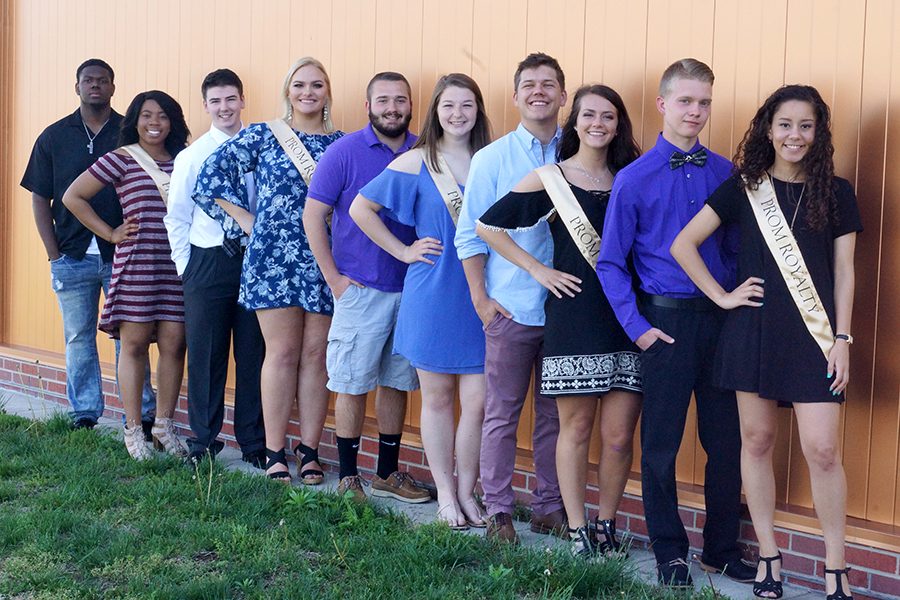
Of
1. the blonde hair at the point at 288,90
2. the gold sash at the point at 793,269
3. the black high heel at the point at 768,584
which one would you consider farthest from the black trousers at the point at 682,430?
the blonde hair at the point at 288,90

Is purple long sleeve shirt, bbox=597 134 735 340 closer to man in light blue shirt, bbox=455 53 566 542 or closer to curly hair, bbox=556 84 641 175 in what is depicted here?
curly hair, bbox=556 84 641 175

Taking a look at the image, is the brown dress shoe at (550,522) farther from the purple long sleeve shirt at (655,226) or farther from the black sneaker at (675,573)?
the purple long sleeve shirt at (655,226)

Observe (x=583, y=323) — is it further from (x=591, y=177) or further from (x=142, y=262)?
(x=142, y=262)

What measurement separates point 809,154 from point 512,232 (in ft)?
3.93

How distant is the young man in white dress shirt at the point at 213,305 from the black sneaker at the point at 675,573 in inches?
97.2

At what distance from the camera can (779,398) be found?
3.81 m

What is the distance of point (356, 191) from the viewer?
203 inches

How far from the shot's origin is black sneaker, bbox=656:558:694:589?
3.98 meters

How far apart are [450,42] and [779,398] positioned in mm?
2605

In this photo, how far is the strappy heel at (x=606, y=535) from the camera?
4.35 m

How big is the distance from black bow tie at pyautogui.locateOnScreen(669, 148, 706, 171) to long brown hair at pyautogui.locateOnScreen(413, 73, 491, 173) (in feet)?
3.28

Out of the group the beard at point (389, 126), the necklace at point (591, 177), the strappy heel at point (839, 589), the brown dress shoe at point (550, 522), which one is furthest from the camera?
the beard at point (389, 126)

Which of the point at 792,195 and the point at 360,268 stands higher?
the point at 792,195

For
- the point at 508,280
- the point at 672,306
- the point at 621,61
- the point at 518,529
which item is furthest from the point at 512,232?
the point at 518,529
